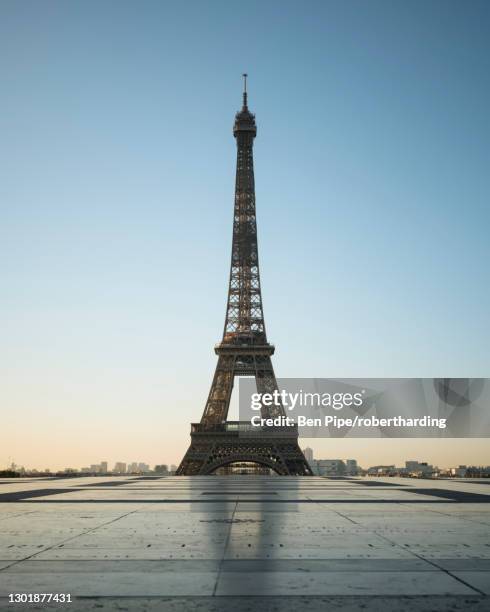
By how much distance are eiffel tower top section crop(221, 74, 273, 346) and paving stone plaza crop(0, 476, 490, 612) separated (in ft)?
233

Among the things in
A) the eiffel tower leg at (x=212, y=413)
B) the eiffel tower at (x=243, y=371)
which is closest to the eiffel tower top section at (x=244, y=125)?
the eiffel tower at (x=243, y=371)

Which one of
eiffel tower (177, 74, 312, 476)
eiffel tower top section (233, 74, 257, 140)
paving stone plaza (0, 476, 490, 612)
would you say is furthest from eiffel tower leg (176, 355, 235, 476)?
paving stone plaza (0, 476, 490, 612)

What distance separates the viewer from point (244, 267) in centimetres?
8706

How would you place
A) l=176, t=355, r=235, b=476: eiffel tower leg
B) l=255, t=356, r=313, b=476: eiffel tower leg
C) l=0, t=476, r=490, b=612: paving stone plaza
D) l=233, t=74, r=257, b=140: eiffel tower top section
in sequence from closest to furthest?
l=0, t=476, r=490, b=612: paving stone plaza < l=255, t=356, r=313, b=476: eiffel tower leg < l=176, t=355, r=235, b=476: eiffel tower leg < l=233, t=74, r=257, b=140: eiffel tower top section

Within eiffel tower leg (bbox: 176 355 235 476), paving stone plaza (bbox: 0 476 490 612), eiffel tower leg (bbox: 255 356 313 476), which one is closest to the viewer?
paving stone plaza (bbox: 0 476 490 612)

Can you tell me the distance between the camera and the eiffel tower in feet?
247

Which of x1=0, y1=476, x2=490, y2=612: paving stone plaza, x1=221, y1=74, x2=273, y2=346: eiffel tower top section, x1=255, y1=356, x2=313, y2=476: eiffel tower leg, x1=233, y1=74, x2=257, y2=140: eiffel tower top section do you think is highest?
x1=233, y1=74, x2=257, y2=140: eiffel tower top section

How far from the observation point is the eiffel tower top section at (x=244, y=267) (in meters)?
83.9

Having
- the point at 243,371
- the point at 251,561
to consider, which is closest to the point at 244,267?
the point at 243,371

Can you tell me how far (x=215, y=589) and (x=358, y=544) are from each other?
3354 mm

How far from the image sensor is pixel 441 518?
11828 millimetres

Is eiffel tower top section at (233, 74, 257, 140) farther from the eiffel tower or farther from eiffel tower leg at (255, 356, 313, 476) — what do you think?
eiffel tower leg at (255, 356, 313, 476)

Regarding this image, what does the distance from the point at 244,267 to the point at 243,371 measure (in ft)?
50.1

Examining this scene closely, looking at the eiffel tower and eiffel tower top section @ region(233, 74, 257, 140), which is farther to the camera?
eiffel tower top section @ region(233, 74, 257, 140)
